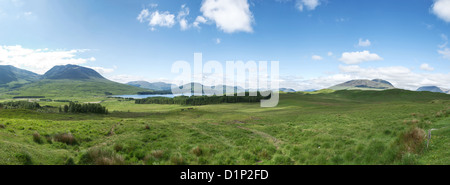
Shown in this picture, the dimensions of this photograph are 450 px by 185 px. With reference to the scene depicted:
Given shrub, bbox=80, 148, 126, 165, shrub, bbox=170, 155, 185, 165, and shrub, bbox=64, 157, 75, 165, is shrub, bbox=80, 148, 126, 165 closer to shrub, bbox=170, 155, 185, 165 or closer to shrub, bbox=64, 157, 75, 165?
shrub, bbox=64, 157, 75, 165

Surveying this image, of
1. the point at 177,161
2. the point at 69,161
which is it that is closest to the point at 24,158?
the point at 69,161

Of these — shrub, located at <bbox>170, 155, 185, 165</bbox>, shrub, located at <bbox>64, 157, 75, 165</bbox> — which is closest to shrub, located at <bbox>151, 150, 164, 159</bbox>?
shrub, located at <bbox>170, 155, 185, 165</bbox>

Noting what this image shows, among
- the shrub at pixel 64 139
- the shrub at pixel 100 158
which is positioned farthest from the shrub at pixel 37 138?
the shrub at pixel 100 158

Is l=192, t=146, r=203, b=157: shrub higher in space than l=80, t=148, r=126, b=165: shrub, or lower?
lower

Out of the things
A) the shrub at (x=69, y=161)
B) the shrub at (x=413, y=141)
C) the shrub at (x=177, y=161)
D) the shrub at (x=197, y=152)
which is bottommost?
the shrub at (x=69, y=161)

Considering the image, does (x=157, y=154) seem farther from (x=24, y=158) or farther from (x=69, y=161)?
(x=24, y=158)

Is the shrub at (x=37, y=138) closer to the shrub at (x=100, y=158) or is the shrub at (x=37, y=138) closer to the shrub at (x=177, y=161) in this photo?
the shrub at (x=100, y=158)

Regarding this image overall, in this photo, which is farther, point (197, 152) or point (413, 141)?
point (197, 152)

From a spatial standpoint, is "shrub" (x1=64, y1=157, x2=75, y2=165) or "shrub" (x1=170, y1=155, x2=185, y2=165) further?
"shrub" (x1=64, y1=157, x2=75, y2=165)

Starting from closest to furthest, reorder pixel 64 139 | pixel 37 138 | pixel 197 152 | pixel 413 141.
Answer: pixel 413 141, pixel 197 152, pixel 37 138, pixel 64 139

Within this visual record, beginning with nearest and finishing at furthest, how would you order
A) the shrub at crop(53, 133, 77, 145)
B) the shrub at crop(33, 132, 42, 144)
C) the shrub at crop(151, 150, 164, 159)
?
the shrub at crop(151, 150, 164, 159)
the shrub at crop(33, 132, 42, 144)
the shrub at crop(53, 133, 77, 145)
